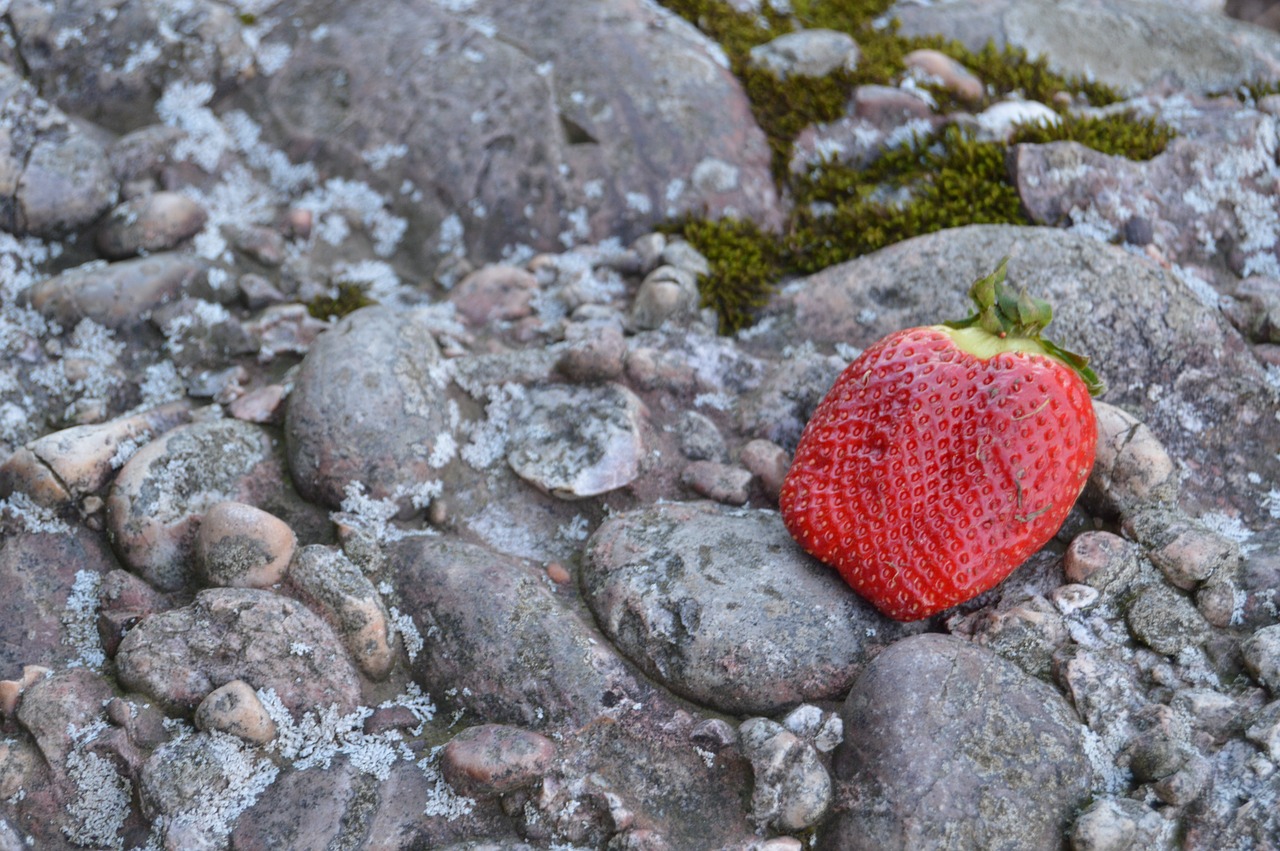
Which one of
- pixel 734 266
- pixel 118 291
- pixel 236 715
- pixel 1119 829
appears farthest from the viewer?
pixel 734 266

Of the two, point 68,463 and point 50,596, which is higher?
point 68,463

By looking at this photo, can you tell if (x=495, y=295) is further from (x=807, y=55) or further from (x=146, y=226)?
(x=807, y=55)

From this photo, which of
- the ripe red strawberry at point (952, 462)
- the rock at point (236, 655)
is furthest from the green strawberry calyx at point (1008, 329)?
the rock at point (236, 655)

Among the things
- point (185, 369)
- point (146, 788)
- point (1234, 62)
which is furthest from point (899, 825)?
point (1234, 62)

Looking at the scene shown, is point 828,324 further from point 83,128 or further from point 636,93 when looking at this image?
point 83,128

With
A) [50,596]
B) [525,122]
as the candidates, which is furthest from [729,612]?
[525,122]

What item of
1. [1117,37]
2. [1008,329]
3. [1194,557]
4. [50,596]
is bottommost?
[50,596]

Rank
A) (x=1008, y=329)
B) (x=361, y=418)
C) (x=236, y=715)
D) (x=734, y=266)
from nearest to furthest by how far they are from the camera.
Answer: (x=236, y=715) → (x=1008, y=329) → (x=361, y=418) → (x=734, y=266)
